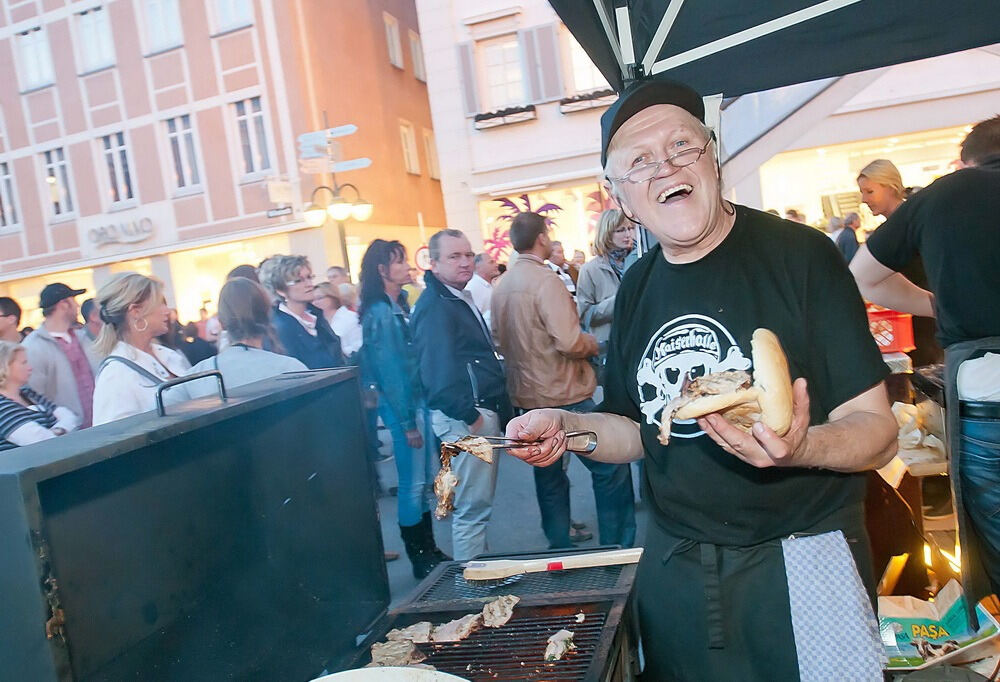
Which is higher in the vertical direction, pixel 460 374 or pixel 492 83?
pixel 492 83

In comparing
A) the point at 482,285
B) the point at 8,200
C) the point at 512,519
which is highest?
the point at 8,200

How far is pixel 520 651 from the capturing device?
5.92ft

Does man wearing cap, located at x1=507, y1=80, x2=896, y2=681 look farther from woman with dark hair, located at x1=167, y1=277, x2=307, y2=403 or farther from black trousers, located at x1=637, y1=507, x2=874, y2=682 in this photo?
woman with dark hair, located at x1=167, y1=277, x2=307, y2=403

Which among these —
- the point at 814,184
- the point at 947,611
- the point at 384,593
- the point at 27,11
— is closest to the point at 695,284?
the point at 384,593

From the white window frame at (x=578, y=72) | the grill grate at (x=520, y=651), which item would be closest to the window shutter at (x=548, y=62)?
the white window frame at (x=578, y=72)

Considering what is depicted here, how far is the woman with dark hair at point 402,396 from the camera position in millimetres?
4355

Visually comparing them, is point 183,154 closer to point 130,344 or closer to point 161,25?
point 161,25

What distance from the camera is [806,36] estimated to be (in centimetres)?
295

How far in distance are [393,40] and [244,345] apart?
20.4 metres

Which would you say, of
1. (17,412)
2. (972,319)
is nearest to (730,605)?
(972,319)

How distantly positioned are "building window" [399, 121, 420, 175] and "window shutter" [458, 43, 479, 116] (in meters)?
5.78

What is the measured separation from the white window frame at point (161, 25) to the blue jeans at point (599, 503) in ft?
58.5

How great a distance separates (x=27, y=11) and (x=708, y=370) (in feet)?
78.9

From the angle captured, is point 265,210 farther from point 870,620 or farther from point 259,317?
point 870,620
